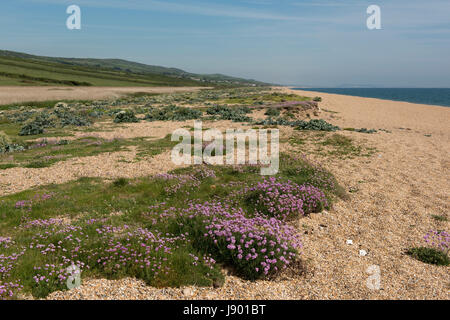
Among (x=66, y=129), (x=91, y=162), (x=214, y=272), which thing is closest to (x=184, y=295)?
(x=214, y=272)

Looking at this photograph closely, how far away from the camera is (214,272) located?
631cm

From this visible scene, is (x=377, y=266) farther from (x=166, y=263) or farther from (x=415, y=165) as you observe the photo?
(x=415, y=165)

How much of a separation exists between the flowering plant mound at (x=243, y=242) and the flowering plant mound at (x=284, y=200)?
1198 millimetres

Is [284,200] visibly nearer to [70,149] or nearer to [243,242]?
[243,242]

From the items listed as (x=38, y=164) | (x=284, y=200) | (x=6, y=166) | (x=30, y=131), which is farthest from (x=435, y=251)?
(x=30, y=131)

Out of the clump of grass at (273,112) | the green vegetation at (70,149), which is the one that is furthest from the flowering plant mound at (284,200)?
the clump of grass at (273,112)

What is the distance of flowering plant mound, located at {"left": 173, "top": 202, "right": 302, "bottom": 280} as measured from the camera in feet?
21.3

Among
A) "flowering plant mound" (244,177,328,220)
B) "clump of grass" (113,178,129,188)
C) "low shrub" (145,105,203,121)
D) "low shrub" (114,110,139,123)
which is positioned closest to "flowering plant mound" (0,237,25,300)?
"clump of grass" (113,178,129,188)

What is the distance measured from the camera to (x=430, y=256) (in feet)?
24.2

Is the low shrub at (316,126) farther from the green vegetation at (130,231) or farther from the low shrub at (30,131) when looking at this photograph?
the low shrub at (30,131)

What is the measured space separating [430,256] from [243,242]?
16.1 feet

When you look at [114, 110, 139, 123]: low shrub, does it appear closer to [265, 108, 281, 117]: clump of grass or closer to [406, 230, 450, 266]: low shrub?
[265, 108, 281, 117]: clump of grass

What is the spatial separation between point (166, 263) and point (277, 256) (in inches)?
100

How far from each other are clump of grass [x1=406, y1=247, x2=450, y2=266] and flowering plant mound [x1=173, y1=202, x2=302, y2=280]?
3065 millimetres
